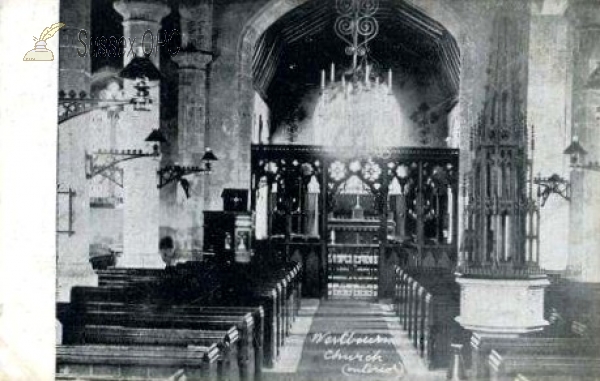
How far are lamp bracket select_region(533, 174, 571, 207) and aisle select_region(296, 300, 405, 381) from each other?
2.59m

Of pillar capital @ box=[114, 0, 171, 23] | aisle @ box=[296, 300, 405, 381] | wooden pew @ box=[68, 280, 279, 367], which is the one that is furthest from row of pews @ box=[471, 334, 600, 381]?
pillar capital @ box=[114, 0, 171, 23]

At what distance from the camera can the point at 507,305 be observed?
5.90 m

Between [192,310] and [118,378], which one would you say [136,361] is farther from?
[192,310]

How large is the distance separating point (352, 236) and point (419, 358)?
9329mm

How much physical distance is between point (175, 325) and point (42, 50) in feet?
6.76

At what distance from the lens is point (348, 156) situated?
42.2ft

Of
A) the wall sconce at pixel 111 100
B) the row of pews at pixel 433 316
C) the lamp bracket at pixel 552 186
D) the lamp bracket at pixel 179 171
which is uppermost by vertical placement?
the wall sconce at pixel 111 100

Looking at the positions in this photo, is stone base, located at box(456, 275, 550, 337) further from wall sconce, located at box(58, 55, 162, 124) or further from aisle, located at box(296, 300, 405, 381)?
wall sconce, located at box(58, 55, 162, 124)

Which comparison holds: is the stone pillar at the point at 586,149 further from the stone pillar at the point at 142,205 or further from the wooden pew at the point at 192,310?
the stone pillar at the point at 142,205

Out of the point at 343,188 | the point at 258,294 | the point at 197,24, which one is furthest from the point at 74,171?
the point at 343,188

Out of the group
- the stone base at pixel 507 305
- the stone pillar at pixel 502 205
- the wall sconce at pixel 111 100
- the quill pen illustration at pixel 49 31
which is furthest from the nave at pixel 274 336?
the quill pen illustration at pixel 49 31

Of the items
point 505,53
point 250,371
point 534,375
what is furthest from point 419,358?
point 534,375

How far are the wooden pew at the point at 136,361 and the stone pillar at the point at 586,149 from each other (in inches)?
216

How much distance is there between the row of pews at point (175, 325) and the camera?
4.38 metres
